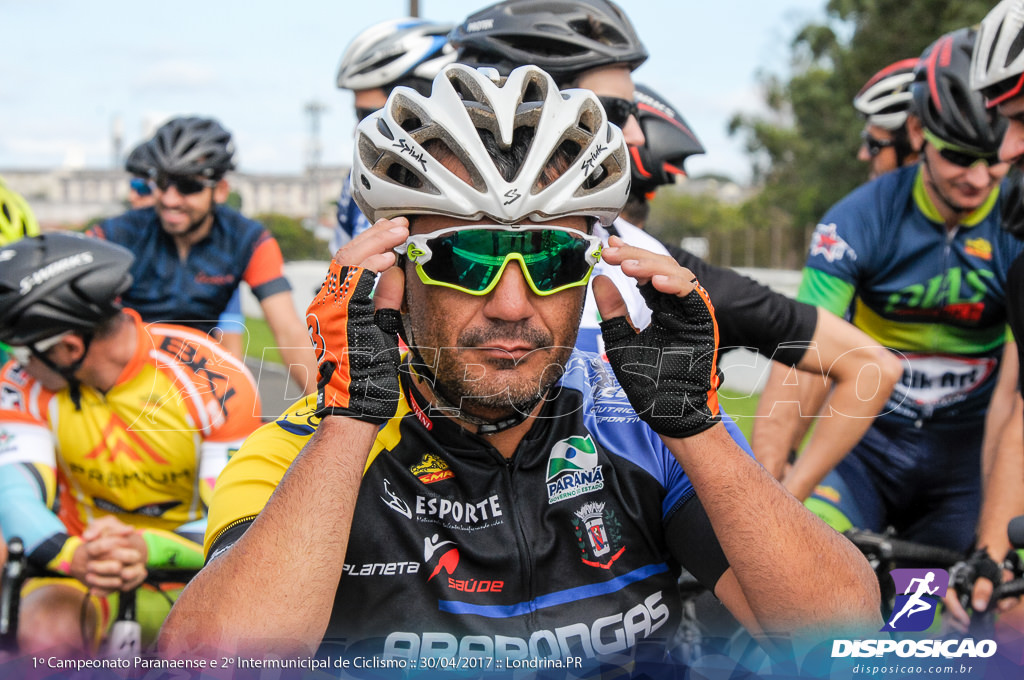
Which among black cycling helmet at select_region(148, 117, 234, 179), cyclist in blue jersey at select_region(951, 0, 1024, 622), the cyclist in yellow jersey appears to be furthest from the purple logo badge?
black cycling helmet at select_region(148, 117, 234, 179)

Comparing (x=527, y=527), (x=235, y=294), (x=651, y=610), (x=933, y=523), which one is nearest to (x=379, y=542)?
(x=527, y=527)

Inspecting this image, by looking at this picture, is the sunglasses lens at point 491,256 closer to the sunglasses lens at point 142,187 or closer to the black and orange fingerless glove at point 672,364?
the black and orange fingerless glove at point 672,364

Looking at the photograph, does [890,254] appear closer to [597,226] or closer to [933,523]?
[933,523]

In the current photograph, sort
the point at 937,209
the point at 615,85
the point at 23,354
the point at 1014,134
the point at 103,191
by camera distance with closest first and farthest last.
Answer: the point at 1014,134 → the point at 23,354 → the point at 615,85 → the point at 937,209 → the point at 103,191

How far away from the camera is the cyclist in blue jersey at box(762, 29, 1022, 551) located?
4.18 m

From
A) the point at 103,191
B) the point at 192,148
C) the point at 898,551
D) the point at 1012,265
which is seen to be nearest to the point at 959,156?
the point at 1012,265

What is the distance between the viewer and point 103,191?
59344 mm

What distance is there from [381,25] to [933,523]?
4.91m

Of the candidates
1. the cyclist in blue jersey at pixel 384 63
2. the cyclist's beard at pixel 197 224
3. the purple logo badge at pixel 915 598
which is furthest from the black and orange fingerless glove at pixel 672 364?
the cyclist's beard at pixel 197 224

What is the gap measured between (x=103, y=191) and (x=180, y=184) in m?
59.6

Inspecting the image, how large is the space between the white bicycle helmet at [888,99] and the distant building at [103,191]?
34084 millimetres

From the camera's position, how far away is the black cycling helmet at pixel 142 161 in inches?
258

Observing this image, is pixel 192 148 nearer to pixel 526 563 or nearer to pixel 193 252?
pixel 193 252

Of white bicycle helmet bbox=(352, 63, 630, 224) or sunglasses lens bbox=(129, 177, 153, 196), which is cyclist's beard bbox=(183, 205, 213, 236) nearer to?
sunglasses lens bbox=(129, 177, 153, 196)
